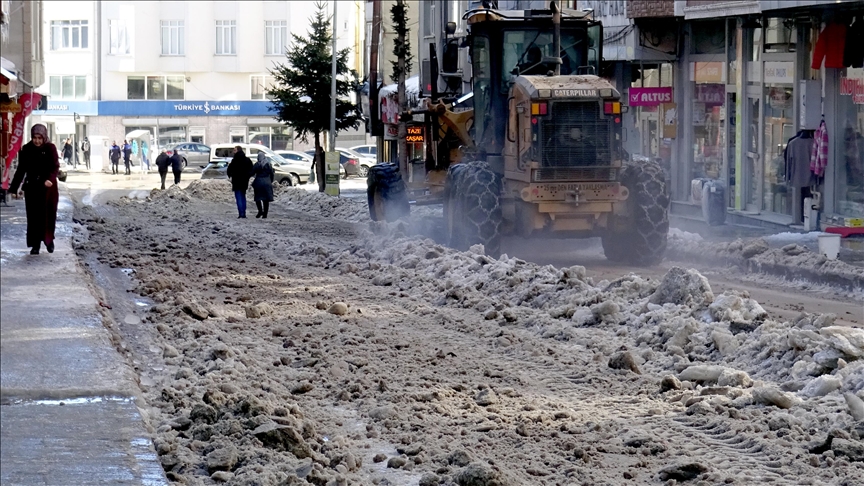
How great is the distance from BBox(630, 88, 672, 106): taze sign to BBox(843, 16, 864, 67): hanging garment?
9.34 meters

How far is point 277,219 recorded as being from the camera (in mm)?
28828

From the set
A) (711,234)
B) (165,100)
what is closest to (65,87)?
(165,100)

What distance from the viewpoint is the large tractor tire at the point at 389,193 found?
75.5 feet

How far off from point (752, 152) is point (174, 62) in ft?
159

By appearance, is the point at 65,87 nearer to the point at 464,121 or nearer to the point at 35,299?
the point at 464,121

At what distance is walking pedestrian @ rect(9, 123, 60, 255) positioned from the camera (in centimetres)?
330

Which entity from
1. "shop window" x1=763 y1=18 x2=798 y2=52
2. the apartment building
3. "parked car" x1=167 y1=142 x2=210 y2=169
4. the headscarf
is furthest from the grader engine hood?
"parked car" x1=167 y1=142 x2=210 y2=169

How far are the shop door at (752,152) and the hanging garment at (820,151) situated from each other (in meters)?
3.96

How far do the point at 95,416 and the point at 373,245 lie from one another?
15.4 meters

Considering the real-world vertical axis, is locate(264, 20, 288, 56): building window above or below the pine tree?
above

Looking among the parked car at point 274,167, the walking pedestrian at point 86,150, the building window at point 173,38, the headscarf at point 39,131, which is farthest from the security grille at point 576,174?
the building window at point 173,38

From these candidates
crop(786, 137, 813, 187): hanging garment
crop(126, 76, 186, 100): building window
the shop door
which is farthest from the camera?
crop(126, 76, 186, 100): building window

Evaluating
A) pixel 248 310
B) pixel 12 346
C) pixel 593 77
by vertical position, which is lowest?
pixel 248 310

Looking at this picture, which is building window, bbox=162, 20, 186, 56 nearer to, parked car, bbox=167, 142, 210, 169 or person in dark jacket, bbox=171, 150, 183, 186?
parked car, bbox=167, 142, 210, 169
